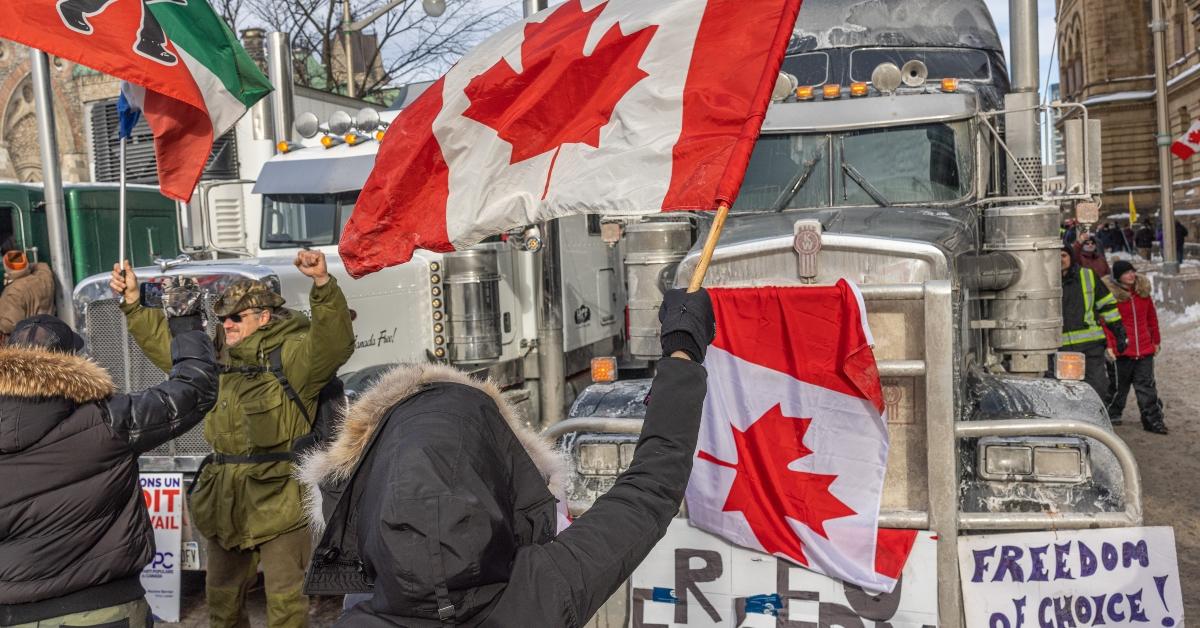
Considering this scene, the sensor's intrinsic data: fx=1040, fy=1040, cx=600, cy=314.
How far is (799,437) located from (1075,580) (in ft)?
4.14

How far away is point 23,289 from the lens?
36.5 feet

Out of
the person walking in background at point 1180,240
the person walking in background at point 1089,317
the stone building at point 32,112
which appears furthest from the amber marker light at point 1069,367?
the stone building at point 32,112

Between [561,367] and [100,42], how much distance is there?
5046 mm

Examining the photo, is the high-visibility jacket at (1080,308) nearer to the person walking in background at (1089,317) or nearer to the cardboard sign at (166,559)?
the person walking in background at (1089,317)

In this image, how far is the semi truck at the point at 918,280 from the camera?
4.51 metres

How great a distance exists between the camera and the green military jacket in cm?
499

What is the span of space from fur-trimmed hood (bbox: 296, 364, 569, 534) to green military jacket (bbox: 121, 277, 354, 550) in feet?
8.48

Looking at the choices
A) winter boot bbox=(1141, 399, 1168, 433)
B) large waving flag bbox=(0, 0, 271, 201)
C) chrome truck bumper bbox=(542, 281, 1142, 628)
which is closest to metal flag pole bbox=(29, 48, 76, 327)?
large waving flag bbox=(0, 0, 271, 201)

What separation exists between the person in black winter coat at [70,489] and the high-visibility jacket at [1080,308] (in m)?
8.51

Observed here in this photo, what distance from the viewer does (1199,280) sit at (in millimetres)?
19109

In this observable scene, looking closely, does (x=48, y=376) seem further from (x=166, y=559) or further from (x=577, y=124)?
(x=166, y=559)

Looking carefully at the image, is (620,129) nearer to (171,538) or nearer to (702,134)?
(702,134)

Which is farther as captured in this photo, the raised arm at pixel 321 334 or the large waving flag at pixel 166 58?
the raised arm at pixel 321 334

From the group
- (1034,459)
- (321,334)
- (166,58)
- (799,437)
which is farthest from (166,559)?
(1034,459)
